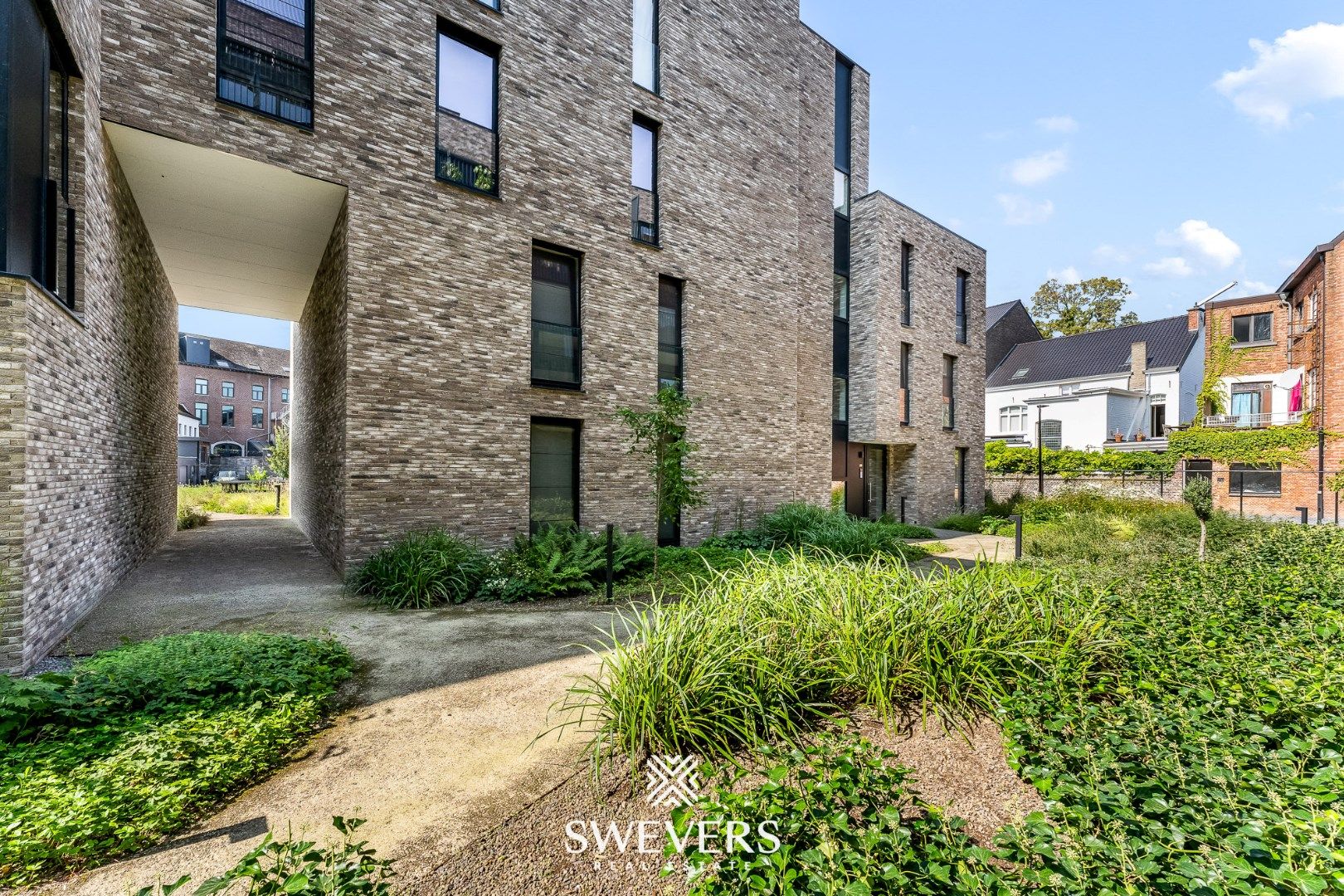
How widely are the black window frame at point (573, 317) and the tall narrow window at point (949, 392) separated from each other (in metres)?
12.7

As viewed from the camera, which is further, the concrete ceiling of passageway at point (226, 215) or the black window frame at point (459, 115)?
the black window frame at point (459, 115)

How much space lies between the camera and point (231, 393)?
145 feet

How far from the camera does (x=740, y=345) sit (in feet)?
39.9

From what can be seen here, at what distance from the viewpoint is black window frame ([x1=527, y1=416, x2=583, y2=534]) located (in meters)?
9.26

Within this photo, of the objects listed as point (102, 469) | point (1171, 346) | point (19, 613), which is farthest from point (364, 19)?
point (1171, 346)

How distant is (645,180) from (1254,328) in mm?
27454

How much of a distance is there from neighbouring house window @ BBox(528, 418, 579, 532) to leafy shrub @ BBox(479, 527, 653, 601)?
0.32m

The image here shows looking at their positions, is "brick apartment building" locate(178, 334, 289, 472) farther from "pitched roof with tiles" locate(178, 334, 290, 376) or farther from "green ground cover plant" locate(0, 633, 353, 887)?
"green ground cover plant" locate(0, 633, 353, 887)

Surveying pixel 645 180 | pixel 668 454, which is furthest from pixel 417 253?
pixel 645 180

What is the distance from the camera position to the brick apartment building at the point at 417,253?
213 inches

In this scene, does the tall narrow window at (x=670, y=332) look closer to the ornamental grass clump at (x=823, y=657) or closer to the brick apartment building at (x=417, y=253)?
the brick apartment building at (x=417, y=253)

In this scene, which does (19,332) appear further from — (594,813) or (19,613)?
(594,813)

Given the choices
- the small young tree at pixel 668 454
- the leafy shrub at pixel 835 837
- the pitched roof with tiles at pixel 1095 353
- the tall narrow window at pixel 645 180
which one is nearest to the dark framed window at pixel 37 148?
the small young tree at pixel 668 454

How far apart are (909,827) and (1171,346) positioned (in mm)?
→ 36024
